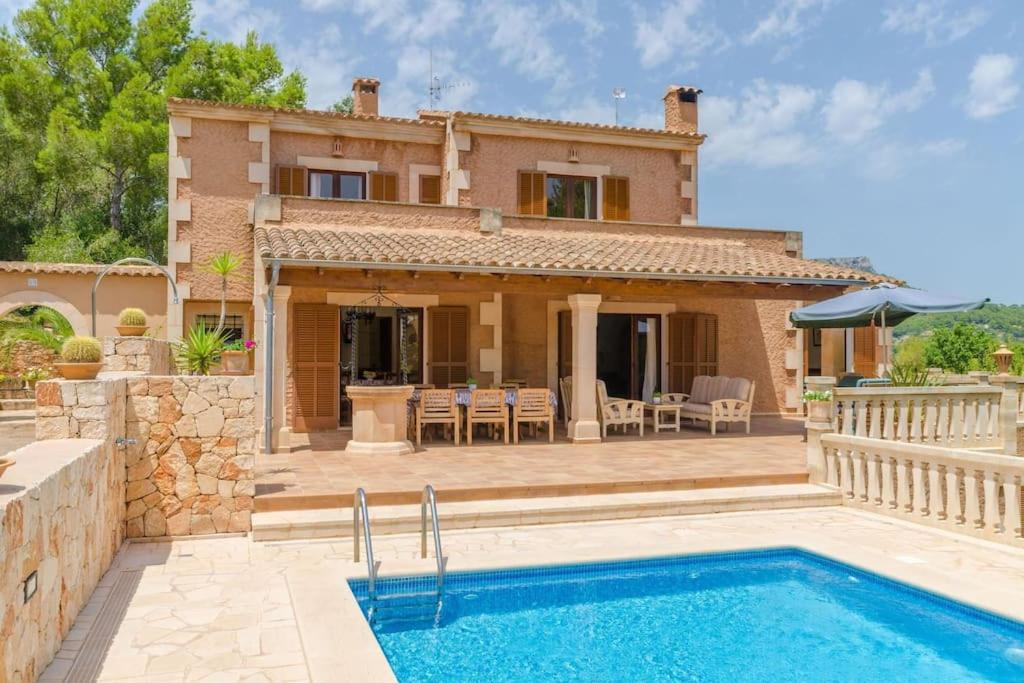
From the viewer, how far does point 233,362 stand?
948 centimetres

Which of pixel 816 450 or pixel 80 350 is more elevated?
pixel 80 350

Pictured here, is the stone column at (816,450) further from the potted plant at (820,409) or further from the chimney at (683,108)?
the chimney at (683,108)

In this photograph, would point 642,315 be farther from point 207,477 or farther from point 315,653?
point 315,653

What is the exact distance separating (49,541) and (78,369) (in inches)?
94.2

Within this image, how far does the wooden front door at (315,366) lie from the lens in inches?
510

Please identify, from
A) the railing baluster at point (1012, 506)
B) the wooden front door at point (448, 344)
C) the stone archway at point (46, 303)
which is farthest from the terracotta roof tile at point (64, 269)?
the railing baluster at point (1012, 506)

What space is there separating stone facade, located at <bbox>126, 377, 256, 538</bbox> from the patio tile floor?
1.22 ft

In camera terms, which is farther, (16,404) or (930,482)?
(16,404)

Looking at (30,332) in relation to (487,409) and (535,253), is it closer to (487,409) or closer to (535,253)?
(487,409)

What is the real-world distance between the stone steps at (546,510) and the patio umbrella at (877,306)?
10.7 ft

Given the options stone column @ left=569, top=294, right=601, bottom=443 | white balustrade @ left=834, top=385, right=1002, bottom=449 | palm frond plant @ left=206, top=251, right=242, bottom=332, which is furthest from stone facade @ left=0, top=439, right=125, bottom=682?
white balustrade @ left=834, top=385, right=1002, bottom=449

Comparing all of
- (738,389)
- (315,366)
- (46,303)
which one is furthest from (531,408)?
(46,303)

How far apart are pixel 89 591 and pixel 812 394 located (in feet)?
26.0

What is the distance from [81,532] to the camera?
192 inches
